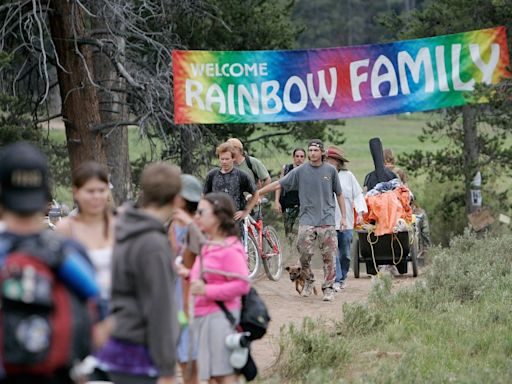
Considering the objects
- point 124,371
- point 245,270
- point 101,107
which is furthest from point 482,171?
point 124,371

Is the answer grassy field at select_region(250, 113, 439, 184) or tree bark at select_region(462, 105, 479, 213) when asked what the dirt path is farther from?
grassy field at select_region(250, 113, 439, 184)

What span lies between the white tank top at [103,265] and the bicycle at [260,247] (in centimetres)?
943

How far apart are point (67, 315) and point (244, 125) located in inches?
783

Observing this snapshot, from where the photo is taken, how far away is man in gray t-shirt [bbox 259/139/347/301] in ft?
46.0

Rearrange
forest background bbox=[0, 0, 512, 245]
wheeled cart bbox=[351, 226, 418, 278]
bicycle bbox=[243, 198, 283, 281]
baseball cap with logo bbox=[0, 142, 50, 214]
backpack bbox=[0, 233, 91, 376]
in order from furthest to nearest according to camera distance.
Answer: forest background bbox=[0, 0, 512, 245] < wheeled cart bbox=[351, 226, 418, 278] < bicycle bbox=[243, 198, 283, 281] < baseball cap with logo bbox=[0, 142, 50, 214] < backpack bbox=[0, 233, 91, 376]

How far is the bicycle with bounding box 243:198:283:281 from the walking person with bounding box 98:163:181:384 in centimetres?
973

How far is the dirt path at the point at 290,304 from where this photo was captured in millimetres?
11188

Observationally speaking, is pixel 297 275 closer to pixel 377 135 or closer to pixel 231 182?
pixel 231 182

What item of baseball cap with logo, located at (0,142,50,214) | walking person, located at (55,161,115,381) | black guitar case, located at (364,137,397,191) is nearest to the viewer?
baseball cap with logo, located at (0,142,50,214)

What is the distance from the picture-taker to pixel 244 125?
2453cm

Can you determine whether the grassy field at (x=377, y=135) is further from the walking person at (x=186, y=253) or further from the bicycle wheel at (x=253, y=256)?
the walking person at (x=186, y=253)

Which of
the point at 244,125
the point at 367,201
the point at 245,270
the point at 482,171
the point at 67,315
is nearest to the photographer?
the point at 67,315

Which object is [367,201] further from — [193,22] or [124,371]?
[124,371]

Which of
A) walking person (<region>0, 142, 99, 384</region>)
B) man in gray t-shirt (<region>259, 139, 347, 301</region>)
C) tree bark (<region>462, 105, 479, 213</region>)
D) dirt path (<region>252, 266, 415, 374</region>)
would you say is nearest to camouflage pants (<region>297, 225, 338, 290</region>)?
man in gray t-shirt (<region>259, 139, 347, 301</region>)
